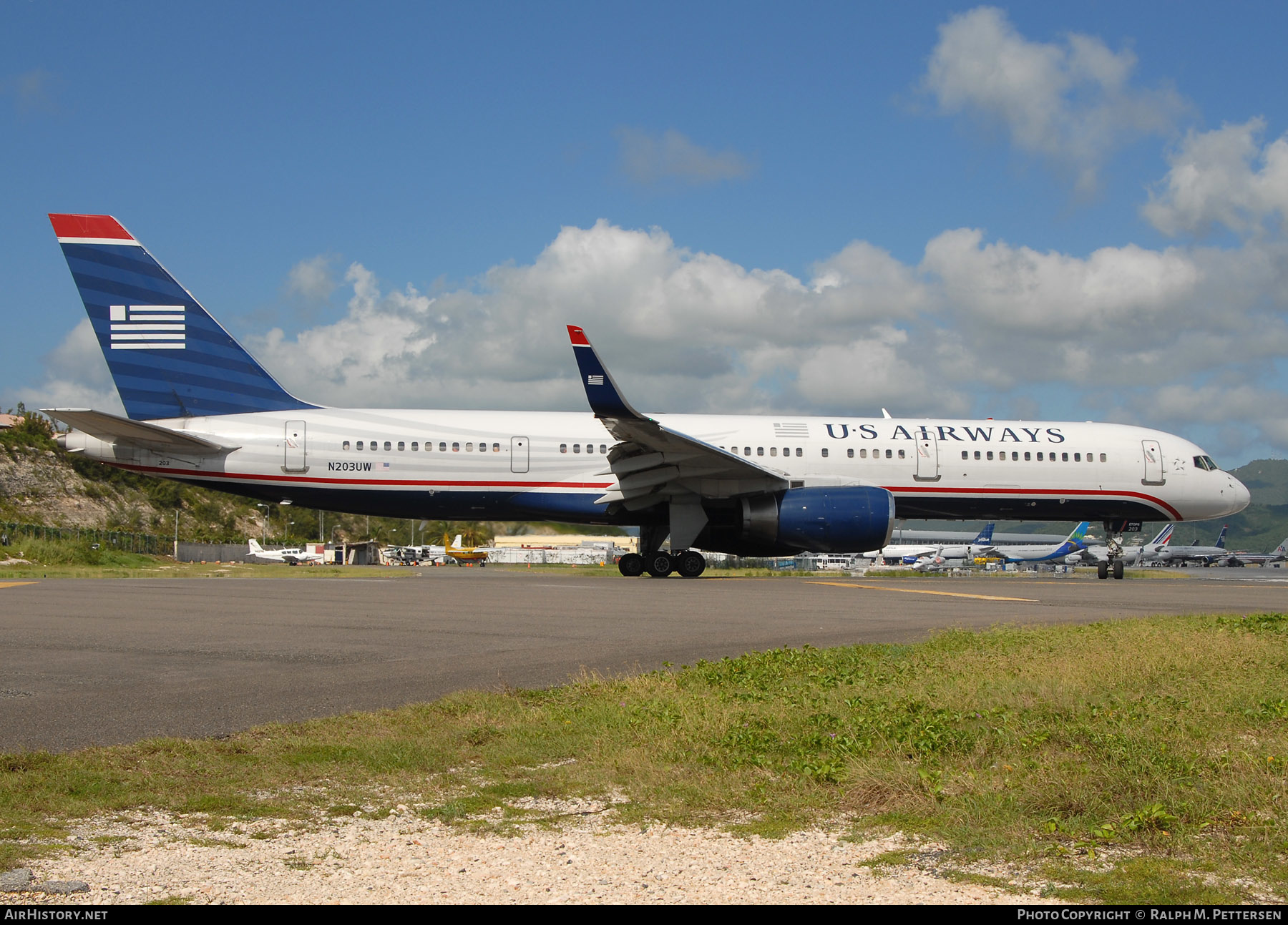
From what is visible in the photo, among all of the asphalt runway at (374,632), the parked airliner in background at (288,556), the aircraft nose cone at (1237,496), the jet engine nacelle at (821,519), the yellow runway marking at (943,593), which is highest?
the aircraft nose cone at (1237,496)

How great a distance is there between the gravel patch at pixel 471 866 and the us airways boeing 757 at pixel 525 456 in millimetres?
16834

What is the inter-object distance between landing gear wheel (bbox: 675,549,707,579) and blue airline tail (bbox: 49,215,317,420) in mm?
9242

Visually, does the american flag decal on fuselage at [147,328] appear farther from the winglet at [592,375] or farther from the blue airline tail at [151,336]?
the winglet at [592,375]

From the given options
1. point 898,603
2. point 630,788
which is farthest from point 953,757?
point 898,603

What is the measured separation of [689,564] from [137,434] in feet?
39.5

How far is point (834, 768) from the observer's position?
204 inches

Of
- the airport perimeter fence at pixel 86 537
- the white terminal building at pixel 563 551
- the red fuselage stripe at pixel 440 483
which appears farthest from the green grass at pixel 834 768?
the white terminal building at pixel 563 551

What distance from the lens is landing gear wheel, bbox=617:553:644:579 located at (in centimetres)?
2478

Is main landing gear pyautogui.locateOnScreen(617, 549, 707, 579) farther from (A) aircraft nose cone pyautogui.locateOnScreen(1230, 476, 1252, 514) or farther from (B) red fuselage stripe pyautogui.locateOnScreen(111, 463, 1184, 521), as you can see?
(A) aircraft nose cone pyautogui.locateOnScreen(1230, 476, 1252, 514)

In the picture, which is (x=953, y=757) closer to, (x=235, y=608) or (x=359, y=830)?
(x=359, y=830)

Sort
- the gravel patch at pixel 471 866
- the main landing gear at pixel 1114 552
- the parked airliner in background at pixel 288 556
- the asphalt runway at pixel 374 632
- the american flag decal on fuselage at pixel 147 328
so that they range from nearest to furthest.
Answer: the gravel patch at pixel 471 866 → the asphalt runway at pixel 374 632 → the american flag decal on fuselage at pixel 147 328 → the main landing gear at pixel 1114 552 → the parked airliner in background at pixel 288 556

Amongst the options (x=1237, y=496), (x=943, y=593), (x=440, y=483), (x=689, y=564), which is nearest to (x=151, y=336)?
(x=440, y=483)

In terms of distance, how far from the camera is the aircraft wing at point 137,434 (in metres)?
21.2

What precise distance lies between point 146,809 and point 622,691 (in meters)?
3.52
